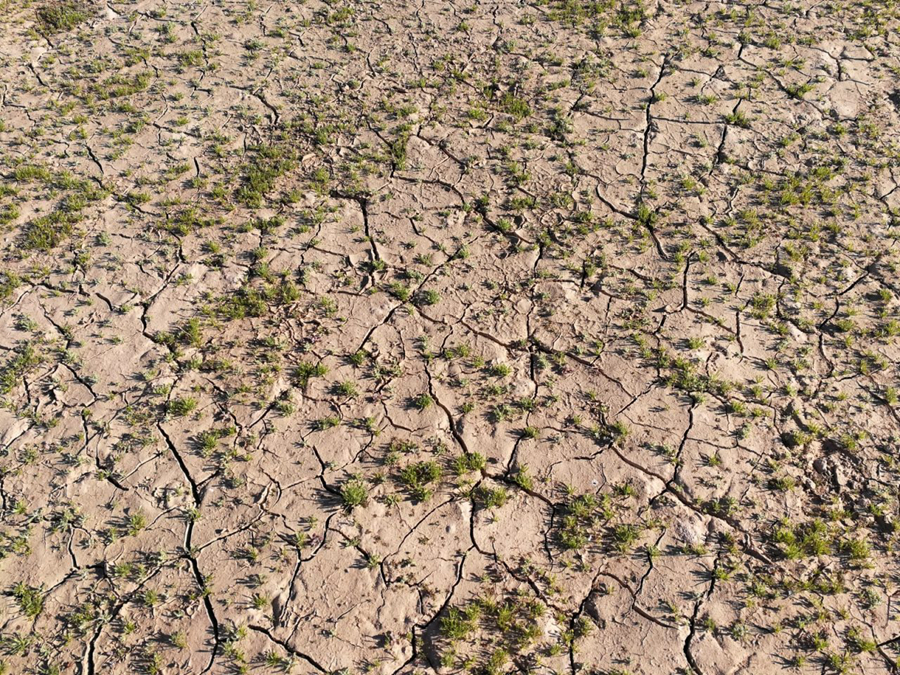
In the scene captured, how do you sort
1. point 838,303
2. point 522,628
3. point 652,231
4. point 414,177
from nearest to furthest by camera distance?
point 522,628 < point 838,303 < point 652,231 < point 414,177

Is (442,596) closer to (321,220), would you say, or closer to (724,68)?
(321,220)

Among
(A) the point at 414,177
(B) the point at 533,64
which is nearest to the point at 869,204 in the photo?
(B) the point at 533,64

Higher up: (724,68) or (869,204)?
(724,68)

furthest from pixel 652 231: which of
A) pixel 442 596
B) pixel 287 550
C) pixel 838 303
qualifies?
pixel 287 550

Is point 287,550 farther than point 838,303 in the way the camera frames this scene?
No

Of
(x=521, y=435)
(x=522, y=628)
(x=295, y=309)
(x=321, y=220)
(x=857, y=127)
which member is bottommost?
(x=522, y=628)

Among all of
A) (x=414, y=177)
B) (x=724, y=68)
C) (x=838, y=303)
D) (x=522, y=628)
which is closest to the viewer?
(x=522, y=628)

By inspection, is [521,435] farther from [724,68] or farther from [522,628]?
[724,68]
